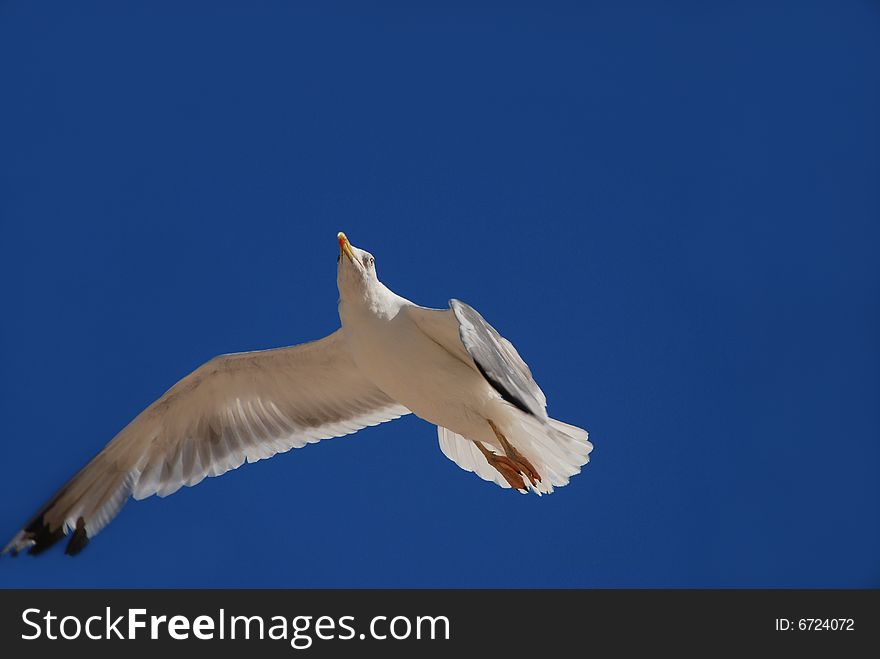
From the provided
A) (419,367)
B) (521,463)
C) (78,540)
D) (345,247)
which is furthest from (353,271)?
(78,540)

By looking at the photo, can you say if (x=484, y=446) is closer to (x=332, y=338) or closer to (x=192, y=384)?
(x=332, y=338)

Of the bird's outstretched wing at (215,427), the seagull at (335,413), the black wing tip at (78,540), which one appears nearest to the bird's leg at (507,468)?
the seagull at (335,413)

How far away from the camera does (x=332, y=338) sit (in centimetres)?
580

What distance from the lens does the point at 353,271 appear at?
17.2 feet

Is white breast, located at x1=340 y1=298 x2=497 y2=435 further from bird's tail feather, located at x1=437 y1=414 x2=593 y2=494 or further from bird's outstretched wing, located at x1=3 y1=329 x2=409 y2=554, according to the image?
bird's outstretched wing, located at x1=3 y1=329 x2=409 y2=554

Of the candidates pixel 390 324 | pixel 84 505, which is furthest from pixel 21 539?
pixel 390 324

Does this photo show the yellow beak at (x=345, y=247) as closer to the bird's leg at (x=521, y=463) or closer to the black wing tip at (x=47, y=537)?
the bird's leg at (x=521, y=463)

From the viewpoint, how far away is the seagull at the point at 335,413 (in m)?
5.21

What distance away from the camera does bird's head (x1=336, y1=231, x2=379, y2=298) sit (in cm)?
523

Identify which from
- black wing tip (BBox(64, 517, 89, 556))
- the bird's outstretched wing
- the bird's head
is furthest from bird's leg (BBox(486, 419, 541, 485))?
black wing tip (BBox(64, 517, 89, 556))

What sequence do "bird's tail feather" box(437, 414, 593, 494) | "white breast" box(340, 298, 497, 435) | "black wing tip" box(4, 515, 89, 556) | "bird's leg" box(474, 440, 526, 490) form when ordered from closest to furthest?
"white breast" box(340, 298, 497, 435) → "bird's tail feather" box(437, 414, 593, 494) → "bird's leg" box(474, 440, 526, 490) → "black wing tip" box(4, 515, 89, 556)

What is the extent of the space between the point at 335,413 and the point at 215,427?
0.69m
